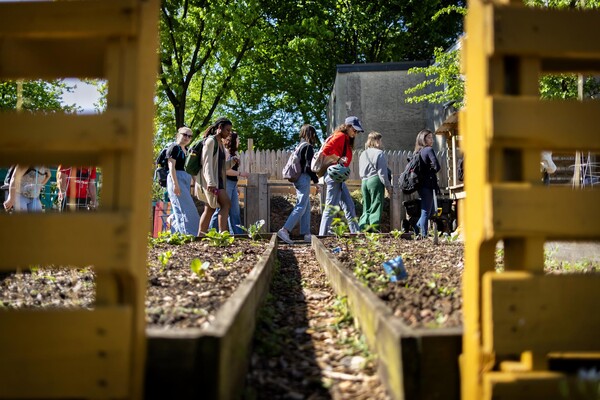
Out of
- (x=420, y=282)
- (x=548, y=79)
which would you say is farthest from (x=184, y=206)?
(x=548, y=79)

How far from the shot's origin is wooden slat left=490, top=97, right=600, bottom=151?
2096 mm

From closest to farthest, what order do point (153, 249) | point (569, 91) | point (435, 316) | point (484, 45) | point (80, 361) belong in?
point (80, 361)
point (484, 45)
point (435, 316)
point (153, 249)
point (569, 91)

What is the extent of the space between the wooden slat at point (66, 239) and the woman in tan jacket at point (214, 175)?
6402 mm

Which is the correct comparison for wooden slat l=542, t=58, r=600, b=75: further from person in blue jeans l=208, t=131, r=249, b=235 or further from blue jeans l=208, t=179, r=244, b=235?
blue jeans l=208, t=179, r=244, b=235

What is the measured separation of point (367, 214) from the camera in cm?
961

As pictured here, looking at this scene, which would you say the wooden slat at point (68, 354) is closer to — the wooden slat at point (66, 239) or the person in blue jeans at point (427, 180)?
the wooden slat at point (66, 239)

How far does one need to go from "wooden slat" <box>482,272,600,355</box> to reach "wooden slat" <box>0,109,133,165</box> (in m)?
1.50

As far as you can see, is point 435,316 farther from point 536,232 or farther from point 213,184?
point 213,184

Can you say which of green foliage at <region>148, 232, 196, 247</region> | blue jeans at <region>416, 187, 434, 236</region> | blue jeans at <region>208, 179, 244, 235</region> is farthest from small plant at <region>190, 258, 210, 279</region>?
blue jeans at <region>416, 187, 434, 236</region>

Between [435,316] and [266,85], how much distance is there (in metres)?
29.8

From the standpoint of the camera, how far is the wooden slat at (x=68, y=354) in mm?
2000

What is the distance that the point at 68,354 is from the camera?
2.01m

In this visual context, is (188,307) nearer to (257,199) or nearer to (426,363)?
(426,363)

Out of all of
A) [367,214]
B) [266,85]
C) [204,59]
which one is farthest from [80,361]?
[266,85]
